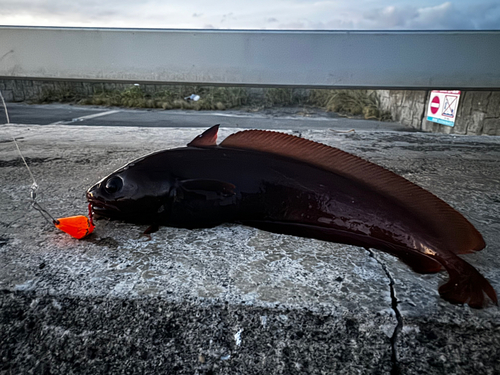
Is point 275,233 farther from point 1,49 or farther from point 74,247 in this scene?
point 1,49

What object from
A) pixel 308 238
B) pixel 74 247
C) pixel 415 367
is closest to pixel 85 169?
pixel 74 247

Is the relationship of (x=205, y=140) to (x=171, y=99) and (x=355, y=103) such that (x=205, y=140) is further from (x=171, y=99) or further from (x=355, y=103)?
(x=171, y=99)

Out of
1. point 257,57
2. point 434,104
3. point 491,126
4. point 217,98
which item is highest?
point 257,57

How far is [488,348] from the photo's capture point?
1.98ft

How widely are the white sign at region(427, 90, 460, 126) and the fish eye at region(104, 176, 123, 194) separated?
5.92 meters

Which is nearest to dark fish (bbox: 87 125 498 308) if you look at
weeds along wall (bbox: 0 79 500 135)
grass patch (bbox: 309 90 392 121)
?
weeds along wall (bbox: 0 79 500 135)

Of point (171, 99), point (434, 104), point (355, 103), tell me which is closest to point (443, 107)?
point (434, 104)

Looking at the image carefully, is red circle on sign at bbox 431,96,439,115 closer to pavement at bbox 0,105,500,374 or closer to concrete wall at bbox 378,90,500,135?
concrete wall at bbox 378,90,500,135

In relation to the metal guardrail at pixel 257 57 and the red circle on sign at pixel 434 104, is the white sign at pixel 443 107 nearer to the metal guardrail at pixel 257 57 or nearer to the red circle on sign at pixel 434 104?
the red circle on sign at pixel 434 104

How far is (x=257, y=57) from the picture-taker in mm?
1424

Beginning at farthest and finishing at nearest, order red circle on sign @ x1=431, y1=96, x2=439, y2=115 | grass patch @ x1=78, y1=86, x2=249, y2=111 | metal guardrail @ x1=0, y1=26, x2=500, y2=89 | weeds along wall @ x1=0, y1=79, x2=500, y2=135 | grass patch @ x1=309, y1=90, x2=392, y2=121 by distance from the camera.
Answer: grass patch @ x1=78, y1=86, x2=249, y2=111
grass patch @ x1=309, y1=90, x2=392, y2=121
weeds along wall @ x1=0, y1=79, x2=500, y2=135
red circle on sign @ x1=431, y1=96, x2=439, y2=115
metal guardrail @ x1=0, y1=26, x2=500, y2=89

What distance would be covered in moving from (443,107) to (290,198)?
20.4ft

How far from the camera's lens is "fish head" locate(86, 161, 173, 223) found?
2.78ft

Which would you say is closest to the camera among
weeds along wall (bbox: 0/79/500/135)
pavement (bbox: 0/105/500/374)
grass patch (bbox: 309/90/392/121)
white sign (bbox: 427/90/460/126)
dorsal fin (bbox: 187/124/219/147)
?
pavement (bbox: 0/105/500/374)
